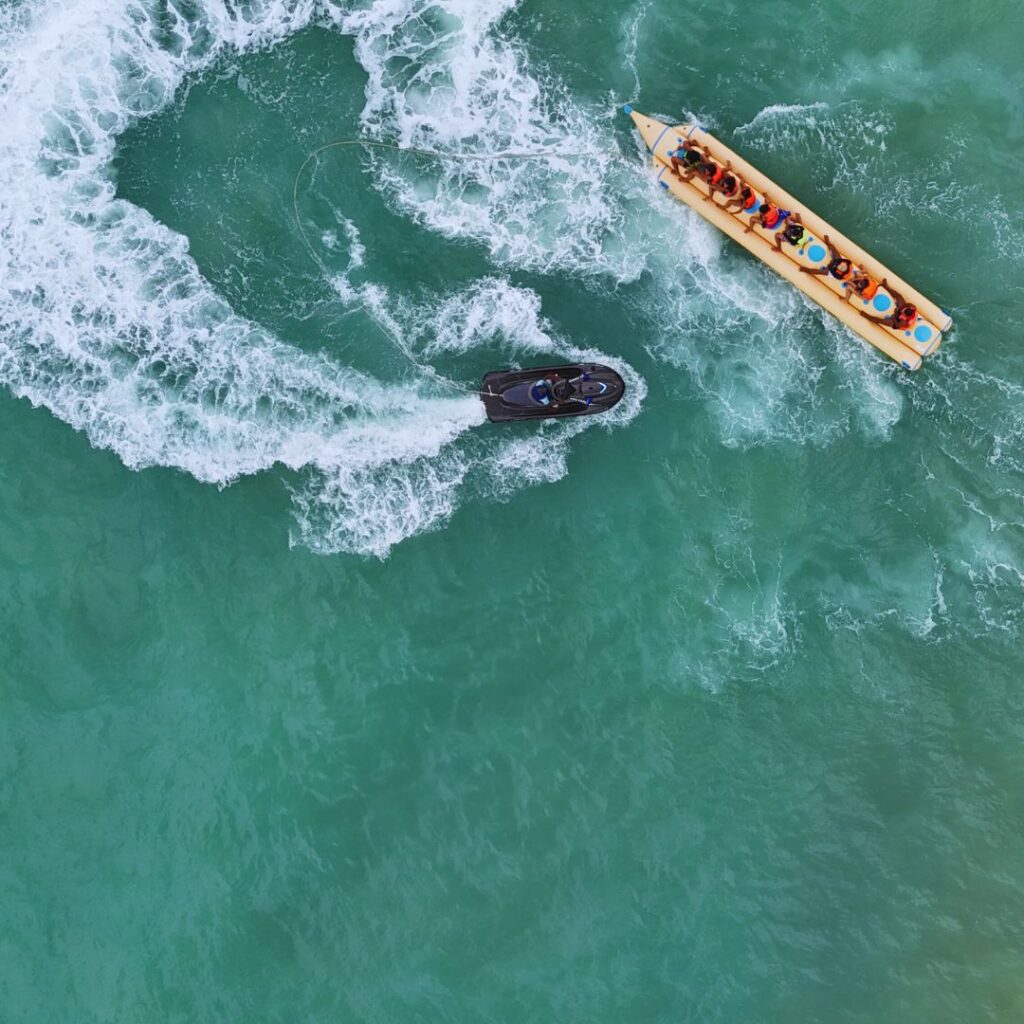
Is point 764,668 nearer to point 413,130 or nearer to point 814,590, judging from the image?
point 814,590

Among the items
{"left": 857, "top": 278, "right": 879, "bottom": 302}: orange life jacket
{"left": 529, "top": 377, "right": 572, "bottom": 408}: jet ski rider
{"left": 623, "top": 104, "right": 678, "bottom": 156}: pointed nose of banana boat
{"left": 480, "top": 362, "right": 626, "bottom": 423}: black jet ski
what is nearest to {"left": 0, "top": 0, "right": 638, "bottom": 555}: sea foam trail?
{"left": 480, "top": 362, "right": 626, "bottom": 423}: black jet ski

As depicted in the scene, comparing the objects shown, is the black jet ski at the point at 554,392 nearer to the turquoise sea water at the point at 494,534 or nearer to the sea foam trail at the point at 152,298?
the turquoise sea water at the point at 494,534

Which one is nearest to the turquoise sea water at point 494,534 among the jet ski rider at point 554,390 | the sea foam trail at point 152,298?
the sea foam trail at point 152,298

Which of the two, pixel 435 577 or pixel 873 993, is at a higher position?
pixel 435 577

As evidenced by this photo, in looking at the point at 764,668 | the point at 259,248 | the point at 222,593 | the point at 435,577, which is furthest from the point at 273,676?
the point at 764,668

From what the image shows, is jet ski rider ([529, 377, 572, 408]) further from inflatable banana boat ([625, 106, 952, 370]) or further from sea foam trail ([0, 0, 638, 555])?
inflatable banana boat ([625, 106, 952, 370])

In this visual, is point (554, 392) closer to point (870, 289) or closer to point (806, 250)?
point (806, 250)
